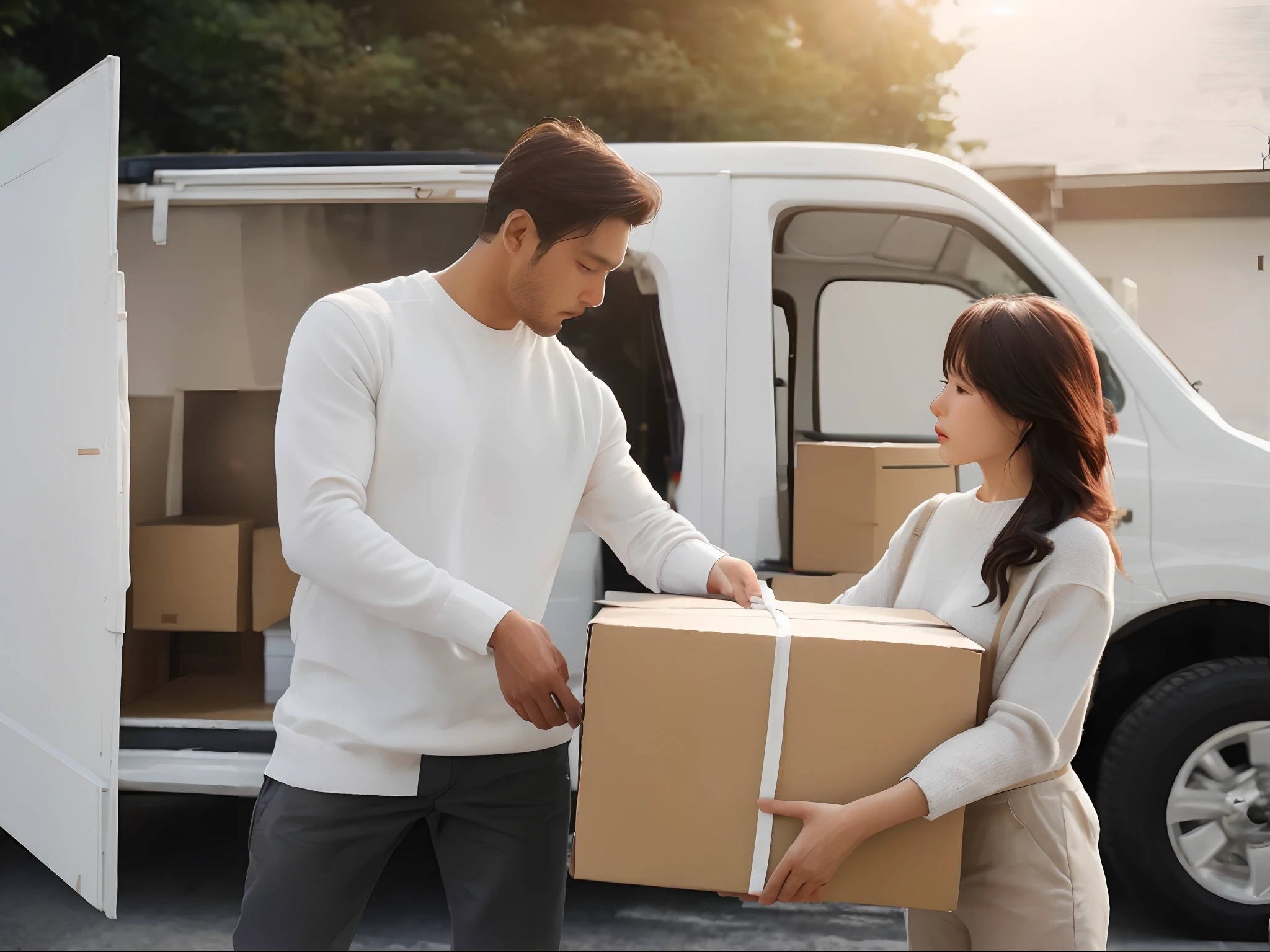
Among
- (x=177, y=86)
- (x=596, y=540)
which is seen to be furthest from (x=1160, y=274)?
(x=177, y=86)

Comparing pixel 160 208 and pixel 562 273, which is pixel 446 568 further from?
pixel 160 208

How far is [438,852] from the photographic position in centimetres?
156

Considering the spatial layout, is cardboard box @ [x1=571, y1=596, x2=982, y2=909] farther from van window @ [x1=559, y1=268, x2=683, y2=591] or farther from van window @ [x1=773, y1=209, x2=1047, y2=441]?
van window @ [x1=773, y1=209, x2=1047, y2=441]

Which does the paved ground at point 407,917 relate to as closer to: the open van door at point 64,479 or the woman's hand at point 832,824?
the open van door at point 64,479

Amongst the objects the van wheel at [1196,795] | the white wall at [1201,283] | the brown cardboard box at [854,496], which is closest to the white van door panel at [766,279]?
the brown cardboard box at [854,496]

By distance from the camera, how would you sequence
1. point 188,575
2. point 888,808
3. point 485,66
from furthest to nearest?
point 485,66 → point 188,575 → point 888,808

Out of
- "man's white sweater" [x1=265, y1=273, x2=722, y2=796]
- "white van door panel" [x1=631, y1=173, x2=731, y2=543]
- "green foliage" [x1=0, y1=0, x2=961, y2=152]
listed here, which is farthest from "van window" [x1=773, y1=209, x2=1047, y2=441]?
"green foliage" [x1=0, y1=0, x2=961, y2=152]

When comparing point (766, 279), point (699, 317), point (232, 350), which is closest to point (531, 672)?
point (699, 317)

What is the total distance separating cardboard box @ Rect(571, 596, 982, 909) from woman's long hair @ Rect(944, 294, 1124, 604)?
0.22 meters

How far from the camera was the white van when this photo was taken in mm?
2543

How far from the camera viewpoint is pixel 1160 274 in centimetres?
924

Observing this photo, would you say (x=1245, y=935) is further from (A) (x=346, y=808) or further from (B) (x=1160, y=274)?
(B) (x=1160, y=274)

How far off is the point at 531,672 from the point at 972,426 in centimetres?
74

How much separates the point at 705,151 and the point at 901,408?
1.03m
